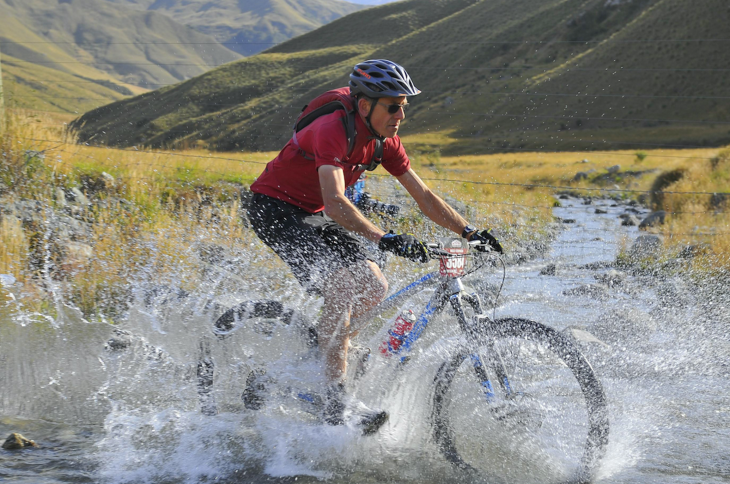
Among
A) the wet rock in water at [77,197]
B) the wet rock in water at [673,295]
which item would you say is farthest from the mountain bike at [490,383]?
the wet rock in water at [77,197]

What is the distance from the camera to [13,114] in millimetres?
8586

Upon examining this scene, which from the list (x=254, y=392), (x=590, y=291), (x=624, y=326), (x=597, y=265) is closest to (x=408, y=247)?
(x=254, y=392)

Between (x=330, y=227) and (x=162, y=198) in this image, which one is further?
(x=162, y=198)

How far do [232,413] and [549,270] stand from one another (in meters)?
5.46

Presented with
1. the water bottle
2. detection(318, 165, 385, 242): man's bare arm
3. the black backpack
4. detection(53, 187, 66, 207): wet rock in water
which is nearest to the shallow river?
the water bottle

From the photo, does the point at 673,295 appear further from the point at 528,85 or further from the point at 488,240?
the point at 528,85

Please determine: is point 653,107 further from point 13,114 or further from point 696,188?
point 13,114

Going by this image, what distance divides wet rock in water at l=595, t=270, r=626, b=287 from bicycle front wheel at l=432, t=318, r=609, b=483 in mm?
4553

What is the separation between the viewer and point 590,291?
7465 mm

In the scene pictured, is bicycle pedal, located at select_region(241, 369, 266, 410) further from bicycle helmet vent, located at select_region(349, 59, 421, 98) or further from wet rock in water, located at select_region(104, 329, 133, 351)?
bicycle helmet vent, located at select_region(349, 59, 421, 98)

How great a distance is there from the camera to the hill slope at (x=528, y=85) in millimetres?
24578

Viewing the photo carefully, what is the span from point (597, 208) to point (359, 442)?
13.7 m

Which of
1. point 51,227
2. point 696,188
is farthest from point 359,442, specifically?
point 696,188

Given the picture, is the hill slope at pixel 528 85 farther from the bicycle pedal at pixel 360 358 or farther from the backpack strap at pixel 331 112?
the bicycle pedal at pixel 360 358
